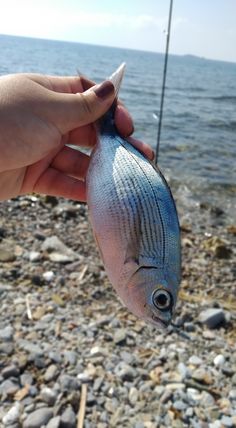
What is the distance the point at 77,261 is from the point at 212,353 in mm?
2455

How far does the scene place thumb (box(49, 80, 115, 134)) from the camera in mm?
2459

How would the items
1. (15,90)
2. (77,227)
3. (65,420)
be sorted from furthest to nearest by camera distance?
(77,227) < (65,420) < (15,90)

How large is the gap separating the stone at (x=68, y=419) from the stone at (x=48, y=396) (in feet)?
0.53

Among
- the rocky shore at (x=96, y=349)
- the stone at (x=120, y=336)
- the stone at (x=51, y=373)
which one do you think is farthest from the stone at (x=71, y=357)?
the stone at (x=120, y=336)

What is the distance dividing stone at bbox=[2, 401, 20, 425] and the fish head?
2.47 m

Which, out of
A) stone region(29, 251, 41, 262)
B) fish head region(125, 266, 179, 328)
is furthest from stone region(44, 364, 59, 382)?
fish head region(125, 266, 179, 328)

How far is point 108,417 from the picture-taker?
154 inches

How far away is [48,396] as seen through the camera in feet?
13.1

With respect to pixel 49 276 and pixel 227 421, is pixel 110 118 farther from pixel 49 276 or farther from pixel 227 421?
pixel 49 276

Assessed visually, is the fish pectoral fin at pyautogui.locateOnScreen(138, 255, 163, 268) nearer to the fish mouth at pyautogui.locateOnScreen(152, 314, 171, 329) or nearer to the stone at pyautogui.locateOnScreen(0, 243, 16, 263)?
the fish mouth at pyautogui.locateOnScreen(152, 314, 171, 329)

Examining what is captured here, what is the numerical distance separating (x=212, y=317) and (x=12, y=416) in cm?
282

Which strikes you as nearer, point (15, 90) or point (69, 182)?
point (15, 90)

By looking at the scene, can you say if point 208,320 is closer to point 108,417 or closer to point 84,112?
point 108,417

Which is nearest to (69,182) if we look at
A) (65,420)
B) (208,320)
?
(65,420)
